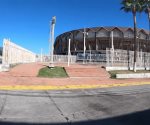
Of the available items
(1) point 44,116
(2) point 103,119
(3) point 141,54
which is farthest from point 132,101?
(3) point 141,54

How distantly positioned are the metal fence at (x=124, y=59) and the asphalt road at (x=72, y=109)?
17980 mm

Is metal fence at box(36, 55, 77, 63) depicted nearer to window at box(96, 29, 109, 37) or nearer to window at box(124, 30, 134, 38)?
window at box(96, 29, 109, 37)

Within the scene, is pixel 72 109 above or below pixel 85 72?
below

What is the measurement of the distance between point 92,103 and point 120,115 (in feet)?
6.71

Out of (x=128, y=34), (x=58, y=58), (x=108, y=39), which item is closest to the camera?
(x=58, y=58)

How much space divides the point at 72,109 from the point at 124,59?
75.5 ft

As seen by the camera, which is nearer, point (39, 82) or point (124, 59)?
point (39, 82)

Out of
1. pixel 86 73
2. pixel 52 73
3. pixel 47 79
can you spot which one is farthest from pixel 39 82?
pixel 86 73

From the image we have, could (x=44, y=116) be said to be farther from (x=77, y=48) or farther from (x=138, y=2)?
(x=77, y=48)

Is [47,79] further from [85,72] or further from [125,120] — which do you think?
[125,120]

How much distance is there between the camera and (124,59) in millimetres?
32000

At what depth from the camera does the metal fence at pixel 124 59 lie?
30.8 m

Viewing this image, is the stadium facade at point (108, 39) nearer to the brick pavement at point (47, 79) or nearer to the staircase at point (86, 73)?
the staircase at point (86, 73)

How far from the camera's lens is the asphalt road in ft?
26.7
